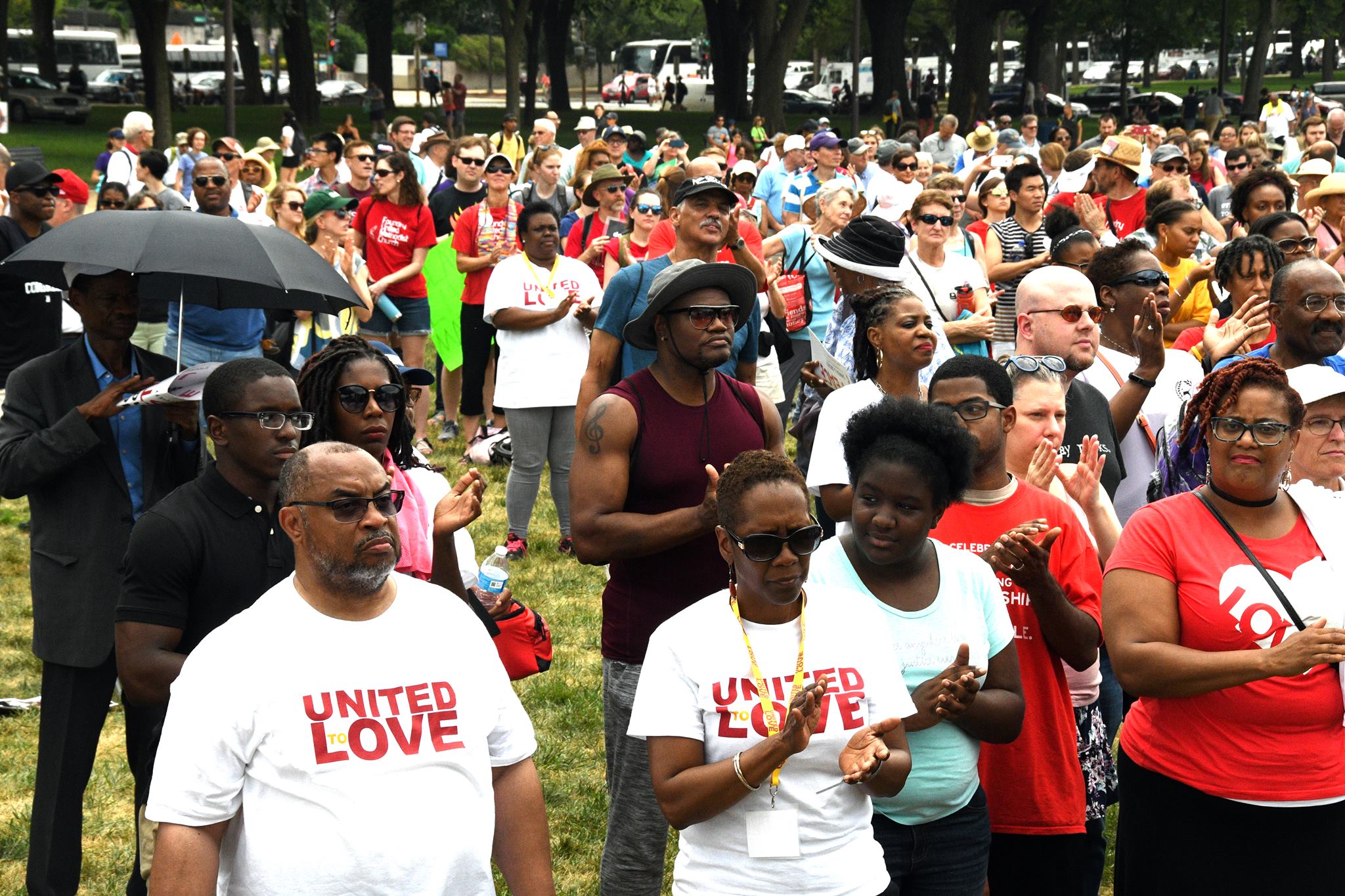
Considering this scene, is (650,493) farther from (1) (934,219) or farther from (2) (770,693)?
(1) (934,219)

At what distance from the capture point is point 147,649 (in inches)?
153

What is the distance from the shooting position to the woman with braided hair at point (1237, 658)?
388cm

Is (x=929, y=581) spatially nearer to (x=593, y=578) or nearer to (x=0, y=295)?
(x=593, y=578)

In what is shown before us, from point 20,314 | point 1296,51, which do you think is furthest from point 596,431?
point 1296,51

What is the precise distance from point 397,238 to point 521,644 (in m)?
7.35

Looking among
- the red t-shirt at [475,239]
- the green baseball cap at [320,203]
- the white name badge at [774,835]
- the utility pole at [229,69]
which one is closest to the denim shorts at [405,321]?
the red t-shirt at [475,239]

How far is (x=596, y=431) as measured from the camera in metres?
4.61

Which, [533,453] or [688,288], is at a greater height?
[688,288]

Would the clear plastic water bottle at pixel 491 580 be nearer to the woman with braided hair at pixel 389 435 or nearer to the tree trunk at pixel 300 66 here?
the woman with braided hair at pixel 389 435

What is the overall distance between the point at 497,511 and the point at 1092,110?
5078 cm

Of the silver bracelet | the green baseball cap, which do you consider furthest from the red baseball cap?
the silver bracelet

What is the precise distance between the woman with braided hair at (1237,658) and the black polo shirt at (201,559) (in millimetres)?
2259

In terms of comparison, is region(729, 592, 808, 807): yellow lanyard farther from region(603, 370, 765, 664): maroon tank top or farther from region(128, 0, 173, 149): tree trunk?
region(128, 0, 173, 149): tree trunk

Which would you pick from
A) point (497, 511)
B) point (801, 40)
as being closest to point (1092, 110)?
point (801, 40)
